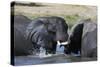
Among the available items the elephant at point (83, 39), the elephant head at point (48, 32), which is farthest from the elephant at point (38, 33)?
the elephant at point (83, 39)

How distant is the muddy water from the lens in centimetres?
210

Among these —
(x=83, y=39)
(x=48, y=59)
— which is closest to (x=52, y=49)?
(x=48, y=59)

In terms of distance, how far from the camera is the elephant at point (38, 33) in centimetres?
210

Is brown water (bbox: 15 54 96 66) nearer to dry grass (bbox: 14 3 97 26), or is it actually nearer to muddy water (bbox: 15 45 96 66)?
muddy water (bbox: 15 45 96 66)

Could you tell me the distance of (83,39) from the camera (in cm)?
241

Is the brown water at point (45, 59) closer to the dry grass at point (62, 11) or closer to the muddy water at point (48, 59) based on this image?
the muddy water at point (48, 59)

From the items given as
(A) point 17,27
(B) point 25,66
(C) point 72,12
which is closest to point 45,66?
(B) point 25,66

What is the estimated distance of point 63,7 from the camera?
2.31m

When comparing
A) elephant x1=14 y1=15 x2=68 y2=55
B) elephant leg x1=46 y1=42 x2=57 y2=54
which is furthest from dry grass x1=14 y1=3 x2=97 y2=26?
elephant leg x1=46 y1=42 x2=57 y2=54

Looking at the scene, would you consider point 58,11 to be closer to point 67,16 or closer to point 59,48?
point 67,16

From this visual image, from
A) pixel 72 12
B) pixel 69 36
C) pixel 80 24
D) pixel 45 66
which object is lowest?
pixel 45 66

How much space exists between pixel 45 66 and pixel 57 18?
588 mm

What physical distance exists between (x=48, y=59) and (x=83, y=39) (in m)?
0.54

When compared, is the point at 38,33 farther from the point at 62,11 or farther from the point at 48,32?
the point at 62,11
